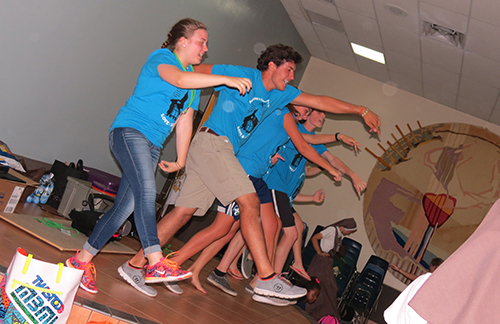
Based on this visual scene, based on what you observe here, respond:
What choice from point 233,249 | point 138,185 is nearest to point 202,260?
point 233,249

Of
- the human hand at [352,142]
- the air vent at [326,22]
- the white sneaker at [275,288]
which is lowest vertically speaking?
the white sneaker at [275,288]

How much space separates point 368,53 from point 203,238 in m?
4.86

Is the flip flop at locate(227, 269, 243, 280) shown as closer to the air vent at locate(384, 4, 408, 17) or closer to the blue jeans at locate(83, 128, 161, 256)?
the blue jeans at locate(83, 128, 161, 256)

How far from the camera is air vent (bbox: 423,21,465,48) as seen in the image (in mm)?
5133

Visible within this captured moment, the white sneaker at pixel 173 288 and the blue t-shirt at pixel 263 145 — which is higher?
the blue t-shirt at pixel 263 145

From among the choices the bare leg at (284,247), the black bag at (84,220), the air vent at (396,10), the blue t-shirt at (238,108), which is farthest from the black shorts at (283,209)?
the air vent at (396,10)

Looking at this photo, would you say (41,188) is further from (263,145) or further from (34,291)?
(34,291)

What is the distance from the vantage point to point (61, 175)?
3.78 m

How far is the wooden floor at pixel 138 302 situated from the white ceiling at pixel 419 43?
3.51m

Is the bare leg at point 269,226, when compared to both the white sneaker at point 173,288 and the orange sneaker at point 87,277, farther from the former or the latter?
the orange sneaker at point 87,277

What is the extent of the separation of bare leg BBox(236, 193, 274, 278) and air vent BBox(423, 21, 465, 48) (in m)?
3.75

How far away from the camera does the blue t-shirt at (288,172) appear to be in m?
3.90

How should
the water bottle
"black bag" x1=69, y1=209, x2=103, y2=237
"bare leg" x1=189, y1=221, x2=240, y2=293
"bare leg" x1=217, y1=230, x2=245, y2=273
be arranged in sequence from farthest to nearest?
the water bottle
"bare leg" x1=217, y1=230, x2=245, y2=273
"black bag" x1=69, y1=209, x2=103, y2=237
"bare leg" x1=189, y1=221, x2=240, y2=293

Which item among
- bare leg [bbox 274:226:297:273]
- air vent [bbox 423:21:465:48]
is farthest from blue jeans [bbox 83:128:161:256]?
air vent [bbox 423:21:465:48]
